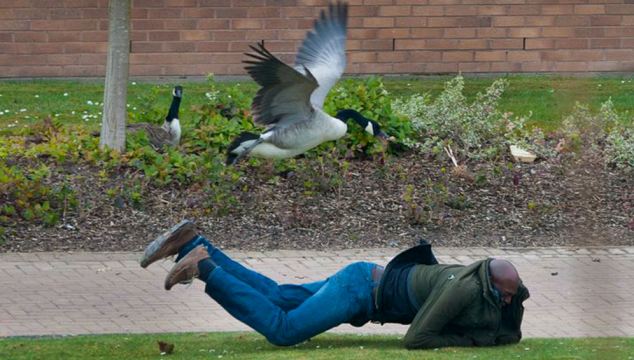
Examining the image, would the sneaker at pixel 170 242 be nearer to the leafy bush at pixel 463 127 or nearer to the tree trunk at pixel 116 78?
the tree trunk at pixel 116 78

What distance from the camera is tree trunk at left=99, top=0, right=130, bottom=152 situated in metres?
10.8

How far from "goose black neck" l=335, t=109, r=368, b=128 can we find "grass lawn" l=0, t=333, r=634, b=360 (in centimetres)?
345

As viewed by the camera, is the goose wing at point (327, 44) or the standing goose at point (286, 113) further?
the goose wing at point (327, 44)

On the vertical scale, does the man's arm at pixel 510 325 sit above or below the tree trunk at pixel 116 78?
below

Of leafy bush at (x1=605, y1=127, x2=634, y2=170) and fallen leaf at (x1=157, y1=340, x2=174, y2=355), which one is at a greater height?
leafy bush at (x1=605, y1=127, x2=634, y2=170)

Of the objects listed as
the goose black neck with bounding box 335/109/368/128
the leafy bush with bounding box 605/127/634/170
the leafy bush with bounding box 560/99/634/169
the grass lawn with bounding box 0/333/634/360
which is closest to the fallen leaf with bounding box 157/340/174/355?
the grass lawn with bounding box 0/333/634/360

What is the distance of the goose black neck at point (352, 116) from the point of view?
423 inches

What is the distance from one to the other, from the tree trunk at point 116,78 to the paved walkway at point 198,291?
1.75 meters

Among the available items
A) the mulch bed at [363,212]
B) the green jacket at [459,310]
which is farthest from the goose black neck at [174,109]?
the green jacket at [459,310]

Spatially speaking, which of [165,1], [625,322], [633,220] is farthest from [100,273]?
[165,1]

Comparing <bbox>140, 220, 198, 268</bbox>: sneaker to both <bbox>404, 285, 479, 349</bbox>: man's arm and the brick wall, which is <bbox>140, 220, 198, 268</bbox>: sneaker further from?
the brick wall

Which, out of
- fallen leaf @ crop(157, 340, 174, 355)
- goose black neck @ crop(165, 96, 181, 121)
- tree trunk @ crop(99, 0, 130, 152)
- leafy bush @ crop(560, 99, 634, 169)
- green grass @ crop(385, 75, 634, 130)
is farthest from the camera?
green grass @ crop(385, 75, 634, 130)

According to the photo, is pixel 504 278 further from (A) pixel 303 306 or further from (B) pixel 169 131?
(B) pixel 169 131

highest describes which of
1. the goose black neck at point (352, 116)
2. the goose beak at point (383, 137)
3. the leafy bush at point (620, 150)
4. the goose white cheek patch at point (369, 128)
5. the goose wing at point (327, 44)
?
the goose wing at point (327, 44)
